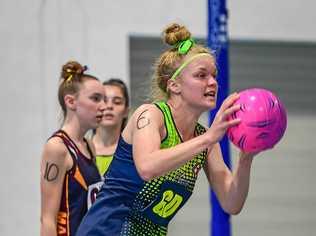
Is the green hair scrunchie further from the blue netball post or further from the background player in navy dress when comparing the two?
the blue netball post

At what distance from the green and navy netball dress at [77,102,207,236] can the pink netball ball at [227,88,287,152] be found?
0.89ft

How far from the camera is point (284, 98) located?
7.14m

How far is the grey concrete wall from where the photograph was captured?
6082mm

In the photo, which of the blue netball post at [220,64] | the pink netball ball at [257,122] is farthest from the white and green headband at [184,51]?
the blue netball post at [220,64]

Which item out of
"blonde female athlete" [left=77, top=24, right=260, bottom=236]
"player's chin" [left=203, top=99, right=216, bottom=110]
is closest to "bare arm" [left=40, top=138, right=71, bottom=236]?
"blonde female athlete" [left=77, top=24, right=260, bottom=236]

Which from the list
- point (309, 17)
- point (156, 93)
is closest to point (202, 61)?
point (156, 93)

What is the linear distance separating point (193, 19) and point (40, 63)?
1.42 metres

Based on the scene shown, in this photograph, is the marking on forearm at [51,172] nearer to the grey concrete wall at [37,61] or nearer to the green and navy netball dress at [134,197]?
the green and navy netball dress at [134,197]

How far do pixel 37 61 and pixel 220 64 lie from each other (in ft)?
5.96

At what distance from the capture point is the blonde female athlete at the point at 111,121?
5035 mm

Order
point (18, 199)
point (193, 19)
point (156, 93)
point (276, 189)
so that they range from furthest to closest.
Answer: point (276, 189) < point (193, 19) < point (18, 199) < point (156, 93)

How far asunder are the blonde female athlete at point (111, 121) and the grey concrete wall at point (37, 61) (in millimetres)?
1098

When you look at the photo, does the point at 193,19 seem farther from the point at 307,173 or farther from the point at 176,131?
the point at 176,131

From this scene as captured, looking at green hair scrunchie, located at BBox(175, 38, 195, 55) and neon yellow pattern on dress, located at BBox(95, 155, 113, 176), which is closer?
green hair scrunchie, located at BBox(175, 38, 195, 55)
